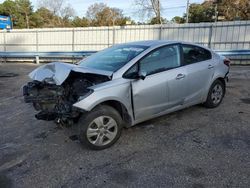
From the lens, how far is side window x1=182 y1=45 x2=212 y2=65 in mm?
4367

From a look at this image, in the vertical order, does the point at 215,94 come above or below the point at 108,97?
below

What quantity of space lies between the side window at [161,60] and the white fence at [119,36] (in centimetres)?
885

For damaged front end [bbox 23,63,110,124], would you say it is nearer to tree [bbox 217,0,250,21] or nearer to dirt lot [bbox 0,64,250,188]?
dirt lot [bbox 0,64,250,188]

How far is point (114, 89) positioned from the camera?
3385 mm

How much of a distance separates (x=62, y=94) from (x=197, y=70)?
260cm

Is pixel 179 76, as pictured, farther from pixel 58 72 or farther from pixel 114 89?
pixel 58 72

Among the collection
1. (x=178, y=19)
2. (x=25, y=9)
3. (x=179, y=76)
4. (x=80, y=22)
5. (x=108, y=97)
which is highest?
(x=25, y=9)

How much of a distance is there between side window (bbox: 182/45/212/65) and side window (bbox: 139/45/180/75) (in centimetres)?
22

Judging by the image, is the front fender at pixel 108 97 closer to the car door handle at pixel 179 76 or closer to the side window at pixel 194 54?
the car door handle at pixel 179 76

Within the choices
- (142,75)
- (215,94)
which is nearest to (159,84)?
(142,75)

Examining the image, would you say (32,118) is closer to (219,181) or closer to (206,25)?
(219,181)

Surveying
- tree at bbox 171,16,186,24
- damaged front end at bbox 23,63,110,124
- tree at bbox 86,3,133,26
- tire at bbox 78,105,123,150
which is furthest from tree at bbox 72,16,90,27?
tire at bbox 78,105,123,150

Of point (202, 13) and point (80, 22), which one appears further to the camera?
point (80, 22)

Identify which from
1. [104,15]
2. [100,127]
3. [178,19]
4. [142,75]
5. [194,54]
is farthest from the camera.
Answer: [178,19]
